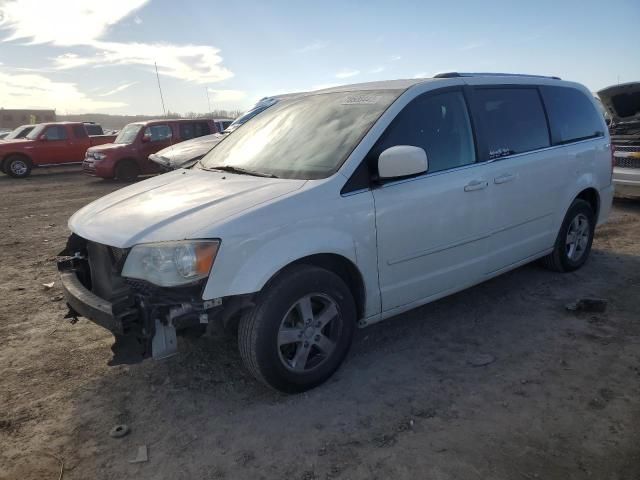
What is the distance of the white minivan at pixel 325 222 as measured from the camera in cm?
267

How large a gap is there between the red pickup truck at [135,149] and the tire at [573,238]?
11898 millimetres

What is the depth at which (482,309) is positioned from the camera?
424 cm

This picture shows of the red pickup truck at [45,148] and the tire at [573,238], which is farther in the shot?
the red pickup truck at [45,148]

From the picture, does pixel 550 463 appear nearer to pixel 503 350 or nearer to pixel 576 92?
pixel 503 350

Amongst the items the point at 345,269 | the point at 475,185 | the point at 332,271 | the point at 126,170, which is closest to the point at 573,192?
the point at 475,185

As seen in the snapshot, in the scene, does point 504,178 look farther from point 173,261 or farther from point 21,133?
point 21,133

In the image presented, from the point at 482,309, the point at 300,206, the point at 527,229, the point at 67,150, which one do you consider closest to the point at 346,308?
the point at 300,206

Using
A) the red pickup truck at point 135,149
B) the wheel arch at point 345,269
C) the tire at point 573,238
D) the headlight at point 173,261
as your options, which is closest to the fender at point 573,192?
the tire at point 573,238

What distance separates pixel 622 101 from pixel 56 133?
17.1 m

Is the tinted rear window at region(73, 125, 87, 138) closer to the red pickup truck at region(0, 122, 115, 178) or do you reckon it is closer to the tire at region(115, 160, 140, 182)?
the red pickup truck at region(0, 122, 115, 178)

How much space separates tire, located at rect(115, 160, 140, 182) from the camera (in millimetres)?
14523

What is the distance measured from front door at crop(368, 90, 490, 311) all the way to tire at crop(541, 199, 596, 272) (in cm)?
138

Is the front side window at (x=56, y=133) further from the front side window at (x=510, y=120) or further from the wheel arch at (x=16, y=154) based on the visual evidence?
the front side window at (x=510, y=120)

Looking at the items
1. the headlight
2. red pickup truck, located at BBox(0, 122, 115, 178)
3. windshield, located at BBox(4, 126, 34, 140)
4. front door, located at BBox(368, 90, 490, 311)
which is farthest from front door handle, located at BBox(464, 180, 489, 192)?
windshield, located at BBox(4, 126, 34, 140)
